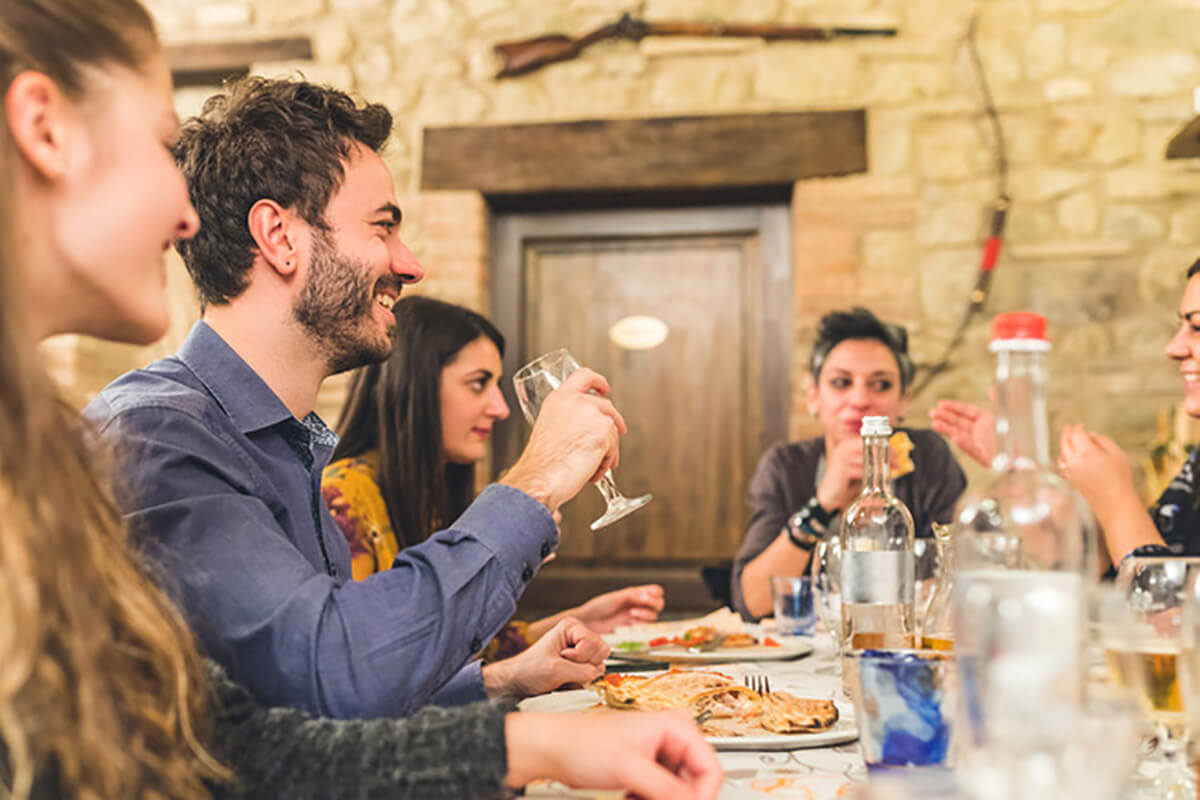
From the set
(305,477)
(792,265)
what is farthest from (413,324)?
(792,265)

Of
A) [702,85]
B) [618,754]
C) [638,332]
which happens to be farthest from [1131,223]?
[618,754]

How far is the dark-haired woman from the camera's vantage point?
75.5 inches

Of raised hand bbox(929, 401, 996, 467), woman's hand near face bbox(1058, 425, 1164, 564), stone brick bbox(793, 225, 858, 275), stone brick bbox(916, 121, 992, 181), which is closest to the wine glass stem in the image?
woman's hand near face bbox(1058, 425, 1164, 564)

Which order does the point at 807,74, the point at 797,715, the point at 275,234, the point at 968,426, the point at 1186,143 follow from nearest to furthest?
the point at 797,715
the point at 275,234
the point at 968,426
the point at 1186,143
the point at 807,74

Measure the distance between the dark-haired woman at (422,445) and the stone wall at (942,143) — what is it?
1.43 meters

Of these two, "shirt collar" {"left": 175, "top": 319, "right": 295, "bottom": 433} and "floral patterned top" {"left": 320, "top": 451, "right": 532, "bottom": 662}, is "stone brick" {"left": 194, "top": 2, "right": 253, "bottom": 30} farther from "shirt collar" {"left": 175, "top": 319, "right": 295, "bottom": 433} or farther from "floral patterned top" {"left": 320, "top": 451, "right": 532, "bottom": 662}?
"shirt collar" {"left": 175, "top": 319, "right": 295, "bottom": 433}

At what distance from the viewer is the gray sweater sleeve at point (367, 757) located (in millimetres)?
755

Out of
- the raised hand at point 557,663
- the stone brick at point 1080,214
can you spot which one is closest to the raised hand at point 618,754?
the raised hand at point 557,663

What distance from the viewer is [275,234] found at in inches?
48.5

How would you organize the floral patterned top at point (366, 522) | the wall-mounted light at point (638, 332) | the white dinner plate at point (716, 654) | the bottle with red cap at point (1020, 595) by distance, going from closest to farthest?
the bottle with red cap at point (1020, 595)
the white dinner plate at point (716, 654)
the floral patterned top at point (366, 522)
the wall-mounted light at point (638, 332)

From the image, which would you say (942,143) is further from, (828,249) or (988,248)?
(828,249)

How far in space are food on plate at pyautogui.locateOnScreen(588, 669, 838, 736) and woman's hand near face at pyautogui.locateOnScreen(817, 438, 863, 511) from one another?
3.97ft

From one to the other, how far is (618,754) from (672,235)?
3343 mm

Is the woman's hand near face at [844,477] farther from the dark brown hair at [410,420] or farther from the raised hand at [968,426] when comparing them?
the dark brown hair at [410,420]
